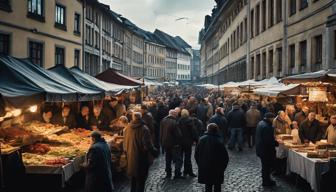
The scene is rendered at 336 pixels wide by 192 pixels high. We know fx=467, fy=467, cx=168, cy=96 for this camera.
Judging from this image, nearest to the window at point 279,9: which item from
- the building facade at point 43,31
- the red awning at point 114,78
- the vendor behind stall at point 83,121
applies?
the red awning at point 114,78

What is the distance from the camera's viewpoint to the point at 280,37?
26672 mm

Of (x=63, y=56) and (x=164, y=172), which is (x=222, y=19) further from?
(x=164, y=172)

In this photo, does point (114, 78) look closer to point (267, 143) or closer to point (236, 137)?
point (236, 137)

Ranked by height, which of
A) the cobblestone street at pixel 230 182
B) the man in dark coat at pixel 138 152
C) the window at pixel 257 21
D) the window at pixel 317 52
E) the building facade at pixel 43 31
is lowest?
the cobblestone street at pixel 230 182

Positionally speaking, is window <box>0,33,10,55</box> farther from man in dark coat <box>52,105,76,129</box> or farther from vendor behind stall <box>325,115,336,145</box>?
vendor behind stall <box>325,115,336,145</box>

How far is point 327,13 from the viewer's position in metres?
18.8

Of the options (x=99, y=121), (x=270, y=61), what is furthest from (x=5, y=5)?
(x=270, y=61)

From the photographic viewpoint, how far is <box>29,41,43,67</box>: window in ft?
76.9

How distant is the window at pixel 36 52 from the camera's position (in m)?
23.5

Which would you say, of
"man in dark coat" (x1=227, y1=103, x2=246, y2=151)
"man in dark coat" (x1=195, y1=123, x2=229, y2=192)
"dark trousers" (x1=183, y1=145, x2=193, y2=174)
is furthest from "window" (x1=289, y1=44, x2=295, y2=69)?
"man in dark coat" (x1=195, y1=123, x2=229, y2=192)

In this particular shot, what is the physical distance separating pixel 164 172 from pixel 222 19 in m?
46.6

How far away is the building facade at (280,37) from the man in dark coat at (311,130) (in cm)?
534

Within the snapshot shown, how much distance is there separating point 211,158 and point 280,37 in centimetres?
1878

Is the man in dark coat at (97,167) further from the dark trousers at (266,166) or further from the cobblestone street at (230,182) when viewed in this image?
the dark trousers at (266,166)
